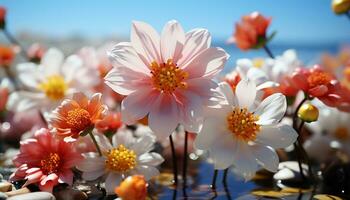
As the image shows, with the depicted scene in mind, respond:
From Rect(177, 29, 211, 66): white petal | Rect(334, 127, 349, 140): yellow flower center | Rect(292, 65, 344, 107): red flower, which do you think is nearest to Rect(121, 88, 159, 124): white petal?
Rect(177, 29, 211, 66): white petal

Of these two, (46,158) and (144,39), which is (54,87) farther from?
(144,39)

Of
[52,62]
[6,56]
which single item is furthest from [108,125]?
[6,56]

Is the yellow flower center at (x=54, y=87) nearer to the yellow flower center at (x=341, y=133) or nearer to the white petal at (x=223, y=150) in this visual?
the white petal at (x=223, y=150)

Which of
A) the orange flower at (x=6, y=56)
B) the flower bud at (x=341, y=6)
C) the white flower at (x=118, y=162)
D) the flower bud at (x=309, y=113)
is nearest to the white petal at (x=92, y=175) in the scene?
the white flower at (x=118, y=162)

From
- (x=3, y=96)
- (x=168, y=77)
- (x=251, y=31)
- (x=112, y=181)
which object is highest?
(x=251, y=31)

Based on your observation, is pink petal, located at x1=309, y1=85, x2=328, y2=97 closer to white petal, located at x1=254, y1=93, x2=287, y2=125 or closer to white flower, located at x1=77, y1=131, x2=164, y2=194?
white petal, located at x1=254, y1=93, x2=287, y2=125
